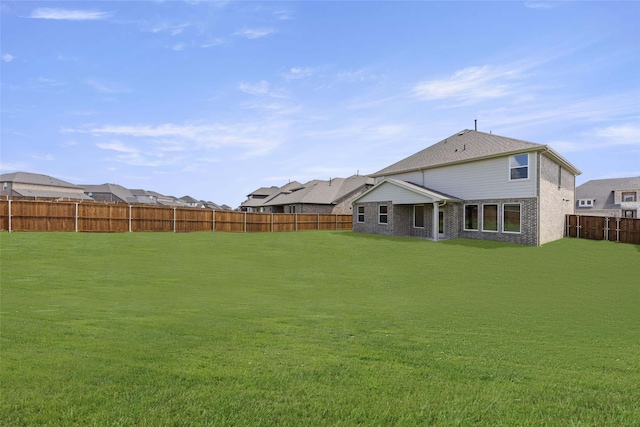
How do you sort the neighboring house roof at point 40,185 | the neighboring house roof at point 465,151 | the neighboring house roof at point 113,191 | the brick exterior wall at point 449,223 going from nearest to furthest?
the brick exterior wall at point 449,223 < the neighboring house roof at point 465,151 < the neighboring house roof at point 40,185 < the neighboring house roof at point 113,191

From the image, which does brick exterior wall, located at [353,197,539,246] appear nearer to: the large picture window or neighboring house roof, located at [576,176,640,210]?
the large picture window

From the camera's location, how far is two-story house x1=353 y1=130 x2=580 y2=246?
70.6 feet

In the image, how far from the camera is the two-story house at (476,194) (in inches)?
848

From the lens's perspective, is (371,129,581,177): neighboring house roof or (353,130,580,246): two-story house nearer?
(353,130,580,246): two-story house

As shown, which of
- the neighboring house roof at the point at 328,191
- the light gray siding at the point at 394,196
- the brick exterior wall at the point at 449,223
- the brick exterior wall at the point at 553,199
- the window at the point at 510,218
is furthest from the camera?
the neighboring house roof at the point at 328,191

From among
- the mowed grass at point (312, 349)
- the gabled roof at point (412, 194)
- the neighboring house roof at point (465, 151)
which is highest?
the neighboring house roof at point (465, 151)

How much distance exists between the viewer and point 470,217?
80.7 ft

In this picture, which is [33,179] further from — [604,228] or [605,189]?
[605,189]

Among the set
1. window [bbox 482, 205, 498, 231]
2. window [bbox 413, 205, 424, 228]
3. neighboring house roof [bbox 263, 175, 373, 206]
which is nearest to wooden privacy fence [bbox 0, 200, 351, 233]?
neighboring house roof [bbox 263, 175, 373, 206]

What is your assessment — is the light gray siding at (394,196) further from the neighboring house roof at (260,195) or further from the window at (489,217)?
the neighboring house roof at (260,195)

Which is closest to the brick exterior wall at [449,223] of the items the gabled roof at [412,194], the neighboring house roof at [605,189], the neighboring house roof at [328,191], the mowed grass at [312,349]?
the gabled roof at [412,194]

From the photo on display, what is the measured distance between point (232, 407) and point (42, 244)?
19.3m

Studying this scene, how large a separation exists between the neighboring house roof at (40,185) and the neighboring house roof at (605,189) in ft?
258

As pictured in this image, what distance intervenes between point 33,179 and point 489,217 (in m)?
73.1
